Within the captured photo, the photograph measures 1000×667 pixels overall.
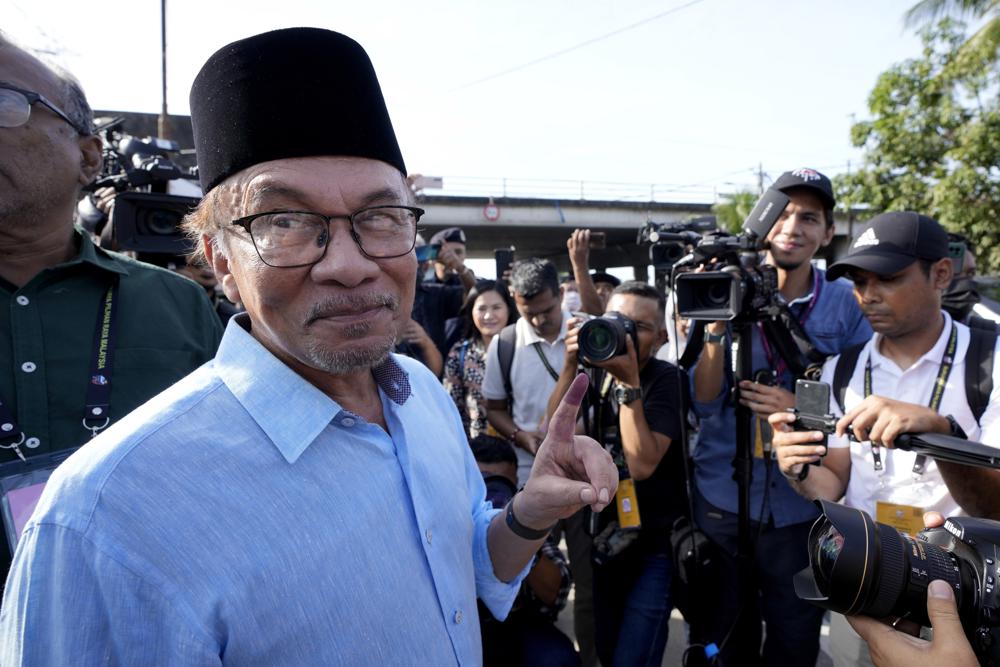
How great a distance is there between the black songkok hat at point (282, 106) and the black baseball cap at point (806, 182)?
2.13m

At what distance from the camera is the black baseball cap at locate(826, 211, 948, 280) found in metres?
2.22

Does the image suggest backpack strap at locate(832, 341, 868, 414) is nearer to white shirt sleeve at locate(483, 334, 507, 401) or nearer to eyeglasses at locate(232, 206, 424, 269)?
white shirt sleeve at locate(483, 334, 507, 401)

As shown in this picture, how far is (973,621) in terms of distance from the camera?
135 cm

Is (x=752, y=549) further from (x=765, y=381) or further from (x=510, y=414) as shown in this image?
(x=510, y=414)

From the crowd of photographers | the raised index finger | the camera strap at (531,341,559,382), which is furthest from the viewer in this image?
the camera strap at (531,341,559,382)

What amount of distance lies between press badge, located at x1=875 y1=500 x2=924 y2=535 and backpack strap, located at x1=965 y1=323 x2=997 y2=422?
1.22 ft

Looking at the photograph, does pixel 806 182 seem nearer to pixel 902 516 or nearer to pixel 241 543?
pixel 902 516

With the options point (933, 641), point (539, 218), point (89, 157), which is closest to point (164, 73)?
point (89, 157)

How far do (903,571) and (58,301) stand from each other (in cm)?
213

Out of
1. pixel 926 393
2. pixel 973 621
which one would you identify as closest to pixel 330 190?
pixel 973 621

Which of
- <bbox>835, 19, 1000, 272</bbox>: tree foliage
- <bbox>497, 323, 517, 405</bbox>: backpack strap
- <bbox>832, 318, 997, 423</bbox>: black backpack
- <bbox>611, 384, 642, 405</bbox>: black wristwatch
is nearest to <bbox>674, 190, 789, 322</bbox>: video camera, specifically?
<bbox>611, 384, 642, 405</bbox>: black wristwatch

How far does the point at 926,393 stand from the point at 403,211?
2.00 meters

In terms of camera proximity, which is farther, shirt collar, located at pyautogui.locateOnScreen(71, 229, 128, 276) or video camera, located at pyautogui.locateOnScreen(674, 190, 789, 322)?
video camera, located at pyautogui.locateOnScreen(674, 190, 789, 322)

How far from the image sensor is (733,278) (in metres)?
2.28
